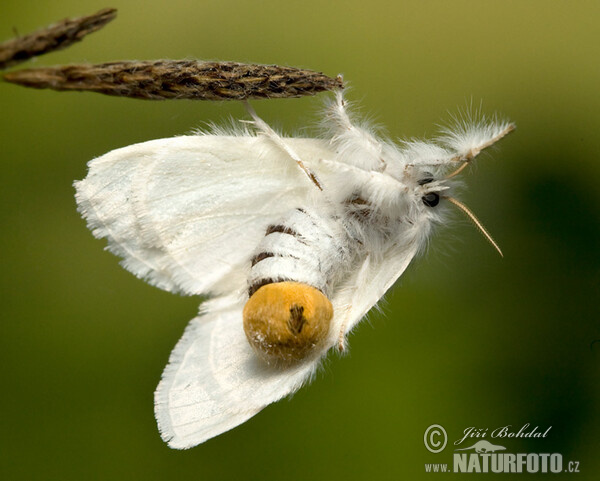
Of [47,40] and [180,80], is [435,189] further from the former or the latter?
[47,40]

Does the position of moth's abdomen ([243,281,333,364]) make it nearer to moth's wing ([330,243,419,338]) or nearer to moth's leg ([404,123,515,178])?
moth's wing ([330,243,419,338])

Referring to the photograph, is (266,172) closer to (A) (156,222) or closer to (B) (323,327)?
(A) (156,222)

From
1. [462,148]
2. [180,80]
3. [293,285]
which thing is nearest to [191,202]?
[293,285]

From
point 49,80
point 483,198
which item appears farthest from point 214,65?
point 483,198

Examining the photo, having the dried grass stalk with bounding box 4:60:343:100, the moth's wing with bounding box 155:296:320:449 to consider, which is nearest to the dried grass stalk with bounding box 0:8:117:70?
the dried grass stalk with bounding box 4:60:343:100

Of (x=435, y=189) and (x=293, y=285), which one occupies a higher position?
(x=435, y=189)

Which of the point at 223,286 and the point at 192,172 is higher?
the point at 192,172
